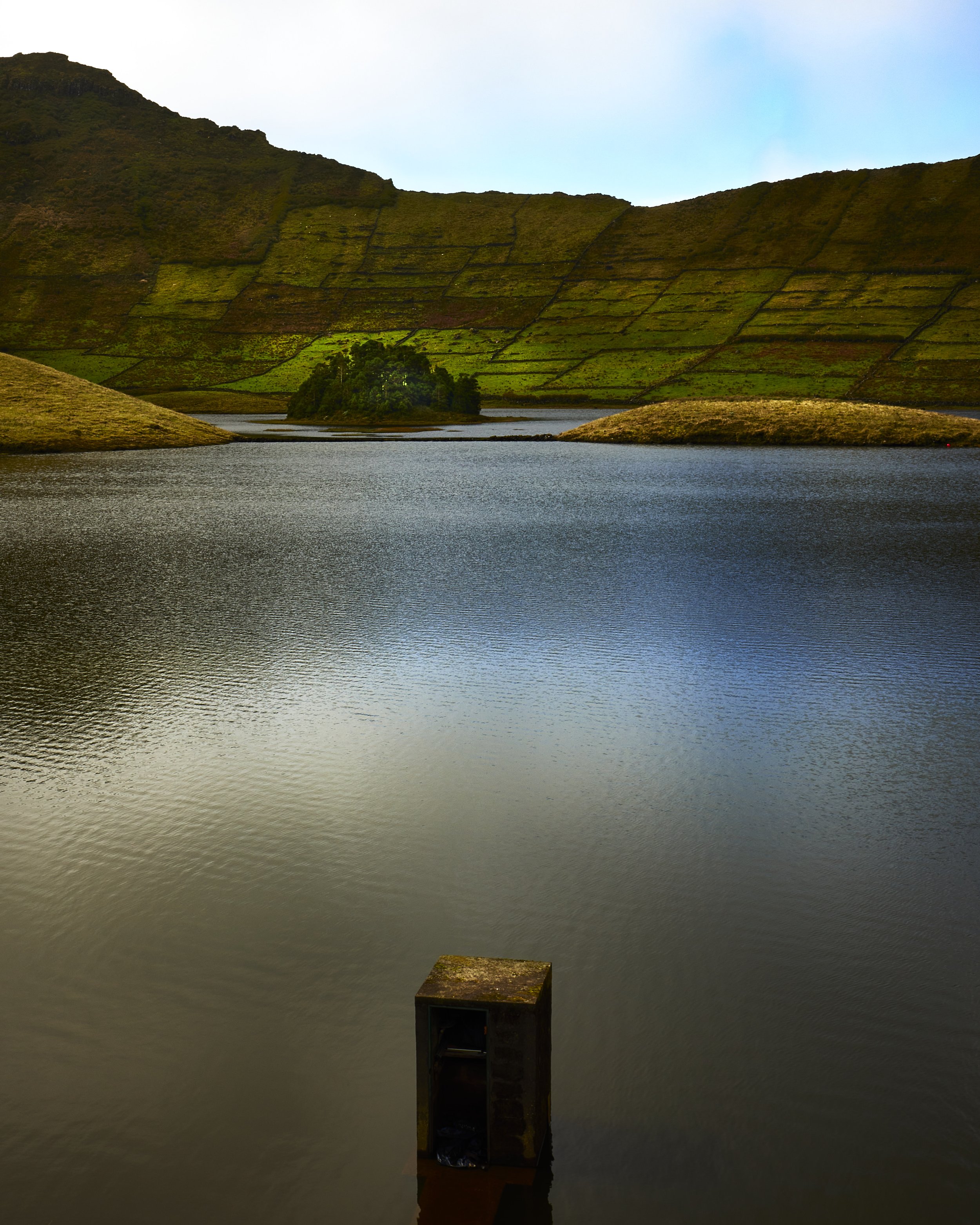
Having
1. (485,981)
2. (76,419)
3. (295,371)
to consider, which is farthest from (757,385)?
(485,981)

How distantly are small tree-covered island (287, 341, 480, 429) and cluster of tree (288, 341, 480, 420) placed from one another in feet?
0.20

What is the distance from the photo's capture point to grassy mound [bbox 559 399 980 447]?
79.0 meters

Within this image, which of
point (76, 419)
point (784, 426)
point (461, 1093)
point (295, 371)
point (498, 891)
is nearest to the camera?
point (461, 1093)

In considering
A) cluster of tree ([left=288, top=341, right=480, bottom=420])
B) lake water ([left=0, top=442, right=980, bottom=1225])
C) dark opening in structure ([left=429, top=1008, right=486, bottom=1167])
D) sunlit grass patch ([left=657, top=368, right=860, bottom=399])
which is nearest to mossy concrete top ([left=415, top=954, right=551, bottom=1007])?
dark opening in structure ([left=429, top=1008, right=486, bottom=1167])

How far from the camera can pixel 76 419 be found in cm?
7881

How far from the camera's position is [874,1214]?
5.13 meters

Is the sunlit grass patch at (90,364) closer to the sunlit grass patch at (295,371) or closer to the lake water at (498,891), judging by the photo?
the sunlit grass patch at (295,371)

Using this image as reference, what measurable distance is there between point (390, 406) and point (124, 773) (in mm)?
106189

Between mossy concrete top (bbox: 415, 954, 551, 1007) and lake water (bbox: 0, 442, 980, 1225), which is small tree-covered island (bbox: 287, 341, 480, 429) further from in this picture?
mossy concrete top (bbox: 415, 954, 551, 1007)

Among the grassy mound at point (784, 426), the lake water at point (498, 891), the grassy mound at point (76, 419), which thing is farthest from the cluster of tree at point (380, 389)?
the lake water at point (498, 891)

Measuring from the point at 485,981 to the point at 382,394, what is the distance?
4450 inches

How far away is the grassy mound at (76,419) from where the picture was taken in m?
74.4

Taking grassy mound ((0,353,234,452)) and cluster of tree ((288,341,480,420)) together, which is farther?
cluster of tree ((288,341,480,420))

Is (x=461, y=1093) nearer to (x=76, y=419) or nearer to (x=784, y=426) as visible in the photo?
(x=76, y=419)
